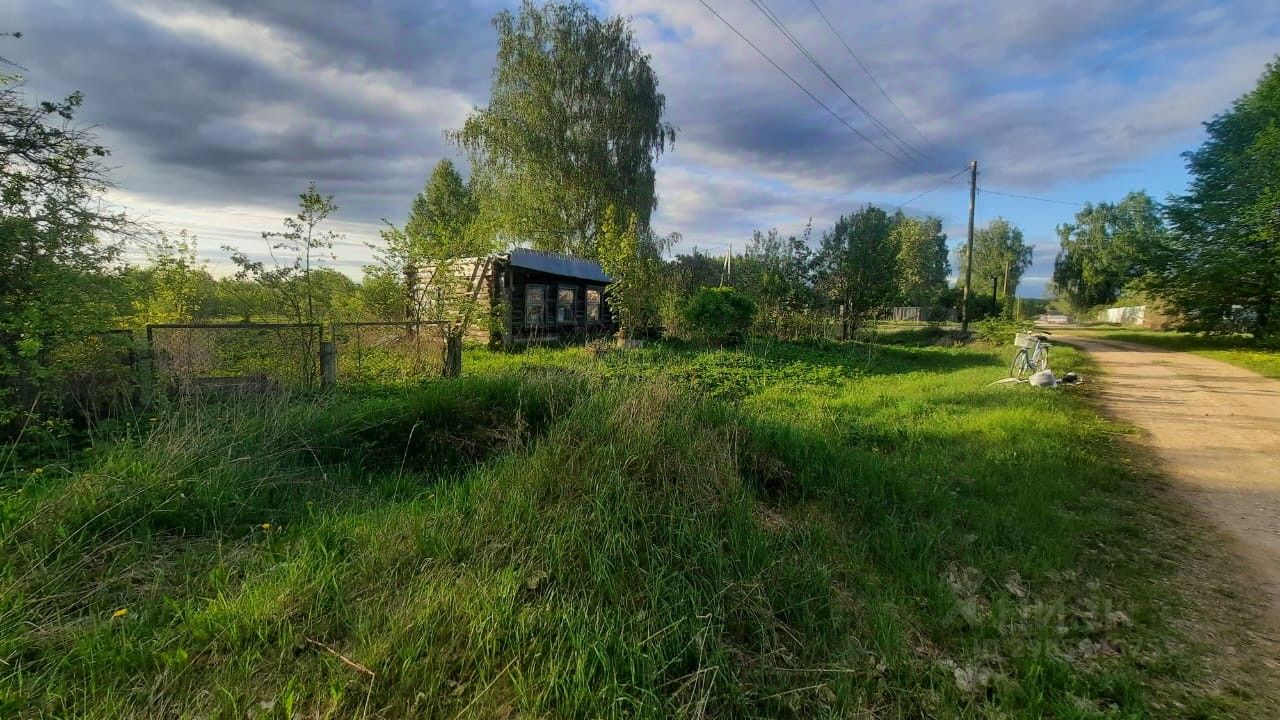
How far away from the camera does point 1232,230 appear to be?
19344 millimetres

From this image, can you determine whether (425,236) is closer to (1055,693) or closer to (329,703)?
(329,703)

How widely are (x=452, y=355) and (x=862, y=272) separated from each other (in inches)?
816

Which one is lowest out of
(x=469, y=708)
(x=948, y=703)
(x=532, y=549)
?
(x=948, y=703)

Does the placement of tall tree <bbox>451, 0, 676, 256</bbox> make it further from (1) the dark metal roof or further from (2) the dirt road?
(2) the dirt road

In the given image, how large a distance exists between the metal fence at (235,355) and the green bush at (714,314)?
13.0 metres

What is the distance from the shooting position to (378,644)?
7.23 feet

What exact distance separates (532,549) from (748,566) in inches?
49.1

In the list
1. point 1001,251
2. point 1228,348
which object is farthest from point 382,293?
point 1001,251

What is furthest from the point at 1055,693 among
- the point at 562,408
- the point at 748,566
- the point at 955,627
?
the point at 562,408

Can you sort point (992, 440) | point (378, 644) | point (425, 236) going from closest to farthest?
point (378, 644), point (992, 440), point (425, 236)

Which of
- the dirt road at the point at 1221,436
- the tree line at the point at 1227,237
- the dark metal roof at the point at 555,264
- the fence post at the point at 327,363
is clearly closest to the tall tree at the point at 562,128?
the dark metal roof at the point at 555,264

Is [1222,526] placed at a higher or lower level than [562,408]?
lower

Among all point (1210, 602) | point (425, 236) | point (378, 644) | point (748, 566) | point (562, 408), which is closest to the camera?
point (378, 644)

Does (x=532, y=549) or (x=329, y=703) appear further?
(x=532, y=549)
